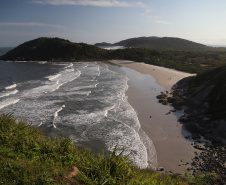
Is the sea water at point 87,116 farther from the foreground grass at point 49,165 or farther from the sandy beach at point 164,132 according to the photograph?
the foreground grass at point 49,165

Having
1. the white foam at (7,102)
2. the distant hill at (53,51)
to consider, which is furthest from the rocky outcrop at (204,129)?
the distant hill at (53,51)

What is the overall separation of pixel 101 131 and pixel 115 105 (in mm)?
5725

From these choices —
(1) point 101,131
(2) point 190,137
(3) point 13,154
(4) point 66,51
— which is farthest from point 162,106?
(4) point 66,51

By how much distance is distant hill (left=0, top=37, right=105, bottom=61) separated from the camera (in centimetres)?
7425

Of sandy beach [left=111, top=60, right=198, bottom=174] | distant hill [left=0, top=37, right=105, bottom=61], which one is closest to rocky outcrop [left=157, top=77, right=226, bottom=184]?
sandy beach [left=111, top=60, right=198, bottom=174]

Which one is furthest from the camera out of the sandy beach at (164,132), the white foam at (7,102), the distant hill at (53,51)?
the distant hill at (53,51)

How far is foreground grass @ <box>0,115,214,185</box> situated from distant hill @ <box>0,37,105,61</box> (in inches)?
2687

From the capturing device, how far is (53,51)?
255 ft

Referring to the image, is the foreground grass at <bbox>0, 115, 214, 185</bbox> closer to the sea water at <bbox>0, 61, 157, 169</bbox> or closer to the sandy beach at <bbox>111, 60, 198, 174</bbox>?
the sea water at <bbox>0, 61, 157, 169</bbox>

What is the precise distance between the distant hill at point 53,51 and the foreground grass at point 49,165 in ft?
224

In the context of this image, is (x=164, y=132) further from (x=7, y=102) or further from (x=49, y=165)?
(x=7, y=102)

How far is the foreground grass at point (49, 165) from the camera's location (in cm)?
470

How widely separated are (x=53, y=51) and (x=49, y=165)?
257 feet

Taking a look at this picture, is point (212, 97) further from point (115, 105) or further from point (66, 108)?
point (66, 108)
